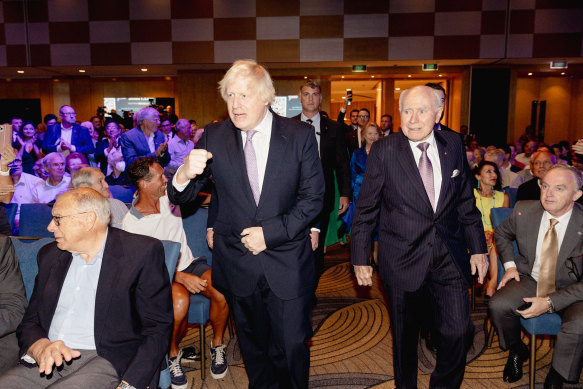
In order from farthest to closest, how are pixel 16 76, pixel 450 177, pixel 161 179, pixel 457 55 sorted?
pixel 16 76
pixel 457 55
pixel 161 179
pixel 450 177

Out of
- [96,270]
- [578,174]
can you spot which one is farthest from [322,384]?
[578,174]

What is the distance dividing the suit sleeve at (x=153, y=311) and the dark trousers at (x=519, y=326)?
1.97 metres

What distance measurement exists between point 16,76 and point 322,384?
43.6 ft

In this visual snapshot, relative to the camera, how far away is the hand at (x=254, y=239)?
1.82m

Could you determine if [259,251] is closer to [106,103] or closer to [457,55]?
[457,55]

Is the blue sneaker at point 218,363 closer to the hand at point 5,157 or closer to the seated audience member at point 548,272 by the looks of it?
the seated audience member at point 548,272

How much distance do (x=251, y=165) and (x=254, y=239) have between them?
32cm

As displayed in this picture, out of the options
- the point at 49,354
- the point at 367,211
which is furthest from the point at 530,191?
the point at 49,354

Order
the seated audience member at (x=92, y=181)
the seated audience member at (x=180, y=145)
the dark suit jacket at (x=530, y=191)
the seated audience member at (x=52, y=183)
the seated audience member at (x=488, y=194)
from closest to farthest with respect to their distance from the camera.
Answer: the seated audience member at (x=92, y=181)
the dark suit jacket at (x=530, y=191)
the seated audience member at (x=488, y=194)
the seated audience member at (x=52, y=183)
the seated audience member at (x=180, y=145)

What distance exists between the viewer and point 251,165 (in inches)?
76.4

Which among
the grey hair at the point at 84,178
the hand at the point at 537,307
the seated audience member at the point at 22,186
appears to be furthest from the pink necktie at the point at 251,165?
the seated audience member at the point at 22,186

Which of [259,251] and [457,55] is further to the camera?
[457,55]

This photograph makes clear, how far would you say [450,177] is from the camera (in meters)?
2.22

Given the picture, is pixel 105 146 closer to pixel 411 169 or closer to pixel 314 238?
pixel 314 238
